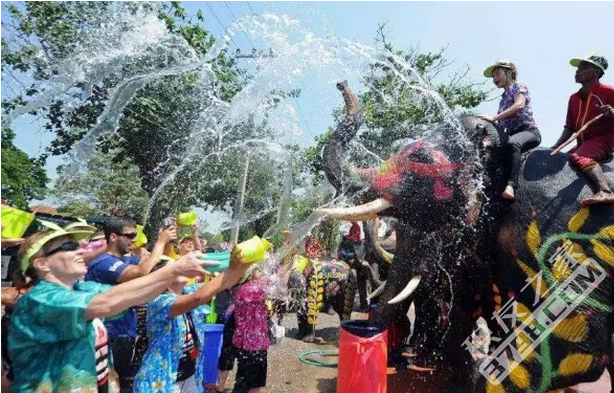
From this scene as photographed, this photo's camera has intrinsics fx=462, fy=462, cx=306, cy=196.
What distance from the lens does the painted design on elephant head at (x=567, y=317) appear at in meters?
3.07

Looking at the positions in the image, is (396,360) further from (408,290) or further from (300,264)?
(408,290)

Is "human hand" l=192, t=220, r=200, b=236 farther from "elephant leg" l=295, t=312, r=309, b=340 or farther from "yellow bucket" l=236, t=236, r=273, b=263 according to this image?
"elephant leg" l=295, t=312, r=309, b=340

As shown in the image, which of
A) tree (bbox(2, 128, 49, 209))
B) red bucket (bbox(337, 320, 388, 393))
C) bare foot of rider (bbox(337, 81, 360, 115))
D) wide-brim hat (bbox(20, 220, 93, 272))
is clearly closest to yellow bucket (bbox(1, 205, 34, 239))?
wide-brim hat (bbox(20, 220, 93, 272))

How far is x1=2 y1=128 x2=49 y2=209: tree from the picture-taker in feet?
68.1

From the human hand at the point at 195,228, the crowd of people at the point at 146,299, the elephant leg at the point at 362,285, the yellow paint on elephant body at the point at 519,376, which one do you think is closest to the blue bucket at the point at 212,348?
the crowd of people at the point at 146,299

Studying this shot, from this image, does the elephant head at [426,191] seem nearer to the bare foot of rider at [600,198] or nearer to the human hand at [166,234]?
the bare foot of rider at [600,198]

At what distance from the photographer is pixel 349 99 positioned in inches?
153

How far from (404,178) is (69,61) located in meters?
7.47

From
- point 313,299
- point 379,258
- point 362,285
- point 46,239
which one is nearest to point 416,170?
point 46,239

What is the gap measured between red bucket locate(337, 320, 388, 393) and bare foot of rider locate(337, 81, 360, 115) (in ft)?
6.06

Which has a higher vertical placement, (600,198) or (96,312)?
(600,198)

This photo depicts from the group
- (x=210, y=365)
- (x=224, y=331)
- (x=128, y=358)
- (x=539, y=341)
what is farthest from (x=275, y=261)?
(x=539, y=341)

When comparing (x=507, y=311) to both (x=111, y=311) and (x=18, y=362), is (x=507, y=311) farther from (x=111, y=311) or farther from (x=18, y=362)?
(x=18, y=362)

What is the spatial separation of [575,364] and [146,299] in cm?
280
